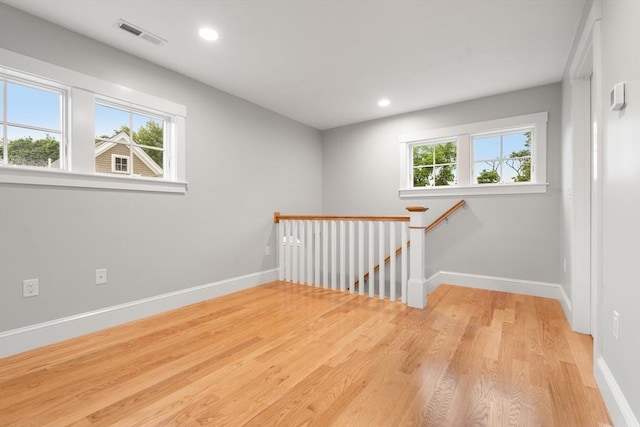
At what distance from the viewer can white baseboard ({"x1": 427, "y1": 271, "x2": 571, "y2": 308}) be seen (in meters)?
3.28

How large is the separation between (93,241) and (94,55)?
1.52m

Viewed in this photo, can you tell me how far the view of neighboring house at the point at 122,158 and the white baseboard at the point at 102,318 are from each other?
1187 millimetres

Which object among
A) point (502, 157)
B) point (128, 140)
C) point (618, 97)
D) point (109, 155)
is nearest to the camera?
point (618, 97)

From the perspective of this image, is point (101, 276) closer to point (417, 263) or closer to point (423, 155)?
point (417, 263)

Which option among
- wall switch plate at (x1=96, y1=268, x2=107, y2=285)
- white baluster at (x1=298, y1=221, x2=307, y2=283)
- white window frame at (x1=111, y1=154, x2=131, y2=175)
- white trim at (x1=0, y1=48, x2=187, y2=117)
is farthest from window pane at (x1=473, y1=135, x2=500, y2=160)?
wall switch plate at (x1=96, y1=268, x2=107, y2=285)

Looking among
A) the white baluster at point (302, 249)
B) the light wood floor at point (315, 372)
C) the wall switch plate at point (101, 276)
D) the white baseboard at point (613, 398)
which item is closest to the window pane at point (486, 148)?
the light wood floor at point (315, 372)

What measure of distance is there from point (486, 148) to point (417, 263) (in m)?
1.95

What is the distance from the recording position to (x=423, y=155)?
421 cm

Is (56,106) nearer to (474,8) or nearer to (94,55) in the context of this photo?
(94,55)

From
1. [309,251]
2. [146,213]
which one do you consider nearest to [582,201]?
[309,251]

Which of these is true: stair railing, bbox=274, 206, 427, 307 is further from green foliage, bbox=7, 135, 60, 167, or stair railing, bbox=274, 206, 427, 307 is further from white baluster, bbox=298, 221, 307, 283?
green foliage, bbox=7, 135, 60, 167

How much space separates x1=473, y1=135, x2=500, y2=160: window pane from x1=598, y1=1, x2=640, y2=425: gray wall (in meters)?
2.21

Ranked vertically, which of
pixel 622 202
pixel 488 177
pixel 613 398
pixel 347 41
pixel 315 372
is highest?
pixel 347 41

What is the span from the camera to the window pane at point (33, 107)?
82.4 inches
